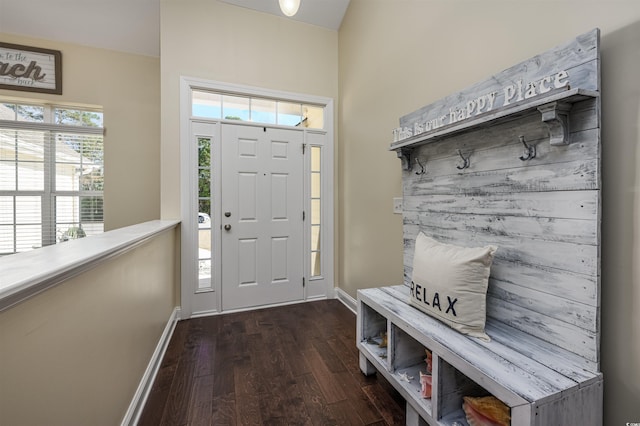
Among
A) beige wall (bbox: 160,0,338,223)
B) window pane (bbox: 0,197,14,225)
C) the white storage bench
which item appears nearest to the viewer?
the white storage bench

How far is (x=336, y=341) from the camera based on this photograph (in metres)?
2.22

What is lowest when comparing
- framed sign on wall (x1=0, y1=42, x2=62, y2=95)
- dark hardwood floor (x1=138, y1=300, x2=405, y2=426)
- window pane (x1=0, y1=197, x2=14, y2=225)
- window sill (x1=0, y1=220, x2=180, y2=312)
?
dark hardwood floor (x1=138, y1=300, x2=405, y2=426)

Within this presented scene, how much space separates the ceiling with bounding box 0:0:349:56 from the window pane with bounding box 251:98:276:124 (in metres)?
0.95

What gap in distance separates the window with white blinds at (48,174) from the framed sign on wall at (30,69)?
22 cm

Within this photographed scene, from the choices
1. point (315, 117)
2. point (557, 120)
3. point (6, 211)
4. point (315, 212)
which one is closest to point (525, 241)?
point (557, 120)

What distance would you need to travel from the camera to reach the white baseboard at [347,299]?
2.81m

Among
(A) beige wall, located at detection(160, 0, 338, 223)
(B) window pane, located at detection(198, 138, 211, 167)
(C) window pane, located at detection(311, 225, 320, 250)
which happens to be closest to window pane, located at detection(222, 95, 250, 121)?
(A) beige wall, located at detection(160, 0, 338, 223)

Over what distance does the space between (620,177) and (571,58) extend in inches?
18.3

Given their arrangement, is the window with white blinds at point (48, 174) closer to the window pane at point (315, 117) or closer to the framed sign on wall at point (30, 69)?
the framed sign on wall at point (30, 69)

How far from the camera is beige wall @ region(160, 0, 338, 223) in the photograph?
8.62ft

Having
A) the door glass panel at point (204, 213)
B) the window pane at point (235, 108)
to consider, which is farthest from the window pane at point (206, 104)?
the door glass panel at point (204, 213)

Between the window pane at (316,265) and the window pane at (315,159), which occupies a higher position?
the window pane at (315,159)

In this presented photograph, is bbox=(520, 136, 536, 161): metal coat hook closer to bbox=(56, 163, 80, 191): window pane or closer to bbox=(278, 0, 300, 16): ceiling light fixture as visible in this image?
bbox=(278, 0, 300, 16): ceiling light fixture

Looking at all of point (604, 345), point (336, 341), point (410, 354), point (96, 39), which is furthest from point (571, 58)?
point (96, 39)
